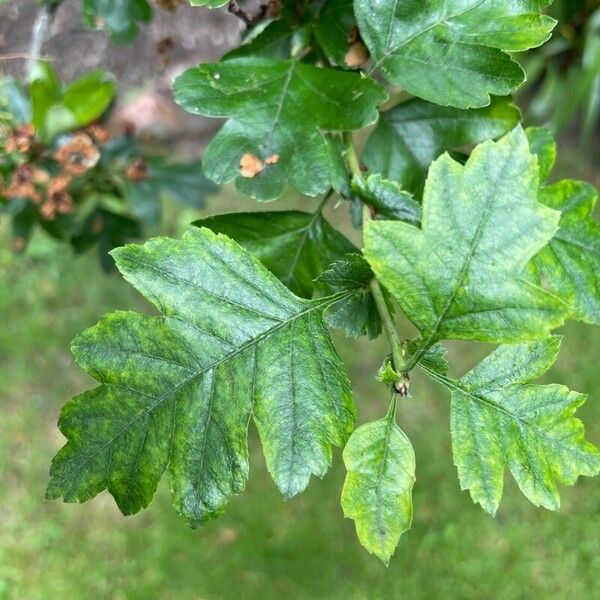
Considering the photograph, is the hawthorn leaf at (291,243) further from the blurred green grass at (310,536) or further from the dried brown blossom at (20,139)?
the blurred green grass at (310,536)

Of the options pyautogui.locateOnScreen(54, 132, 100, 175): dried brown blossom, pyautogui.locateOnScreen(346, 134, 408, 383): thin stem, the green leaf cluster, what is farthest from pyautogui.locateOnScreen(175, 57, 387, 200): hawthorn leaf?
pyautogui.locateOnScreen(54, 132, 100, 175): dried brown blossom

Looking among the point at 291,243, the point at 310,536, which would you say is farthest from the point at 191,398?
the point at 310,536

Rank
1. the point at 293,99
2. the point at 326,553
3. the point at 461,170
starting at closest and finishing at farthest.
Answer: the point at 461,170 → the point at 293,99 → the point at 326,553

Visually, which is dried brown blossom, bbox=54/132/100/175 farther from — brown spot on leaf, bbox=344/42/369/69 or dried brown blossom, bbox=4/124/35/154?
brown spot on leaf, bbox=344/42/369/69

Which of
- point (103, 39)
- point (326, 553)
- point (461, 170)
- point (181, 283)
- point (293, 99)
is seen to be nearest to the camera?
point (461, 170)

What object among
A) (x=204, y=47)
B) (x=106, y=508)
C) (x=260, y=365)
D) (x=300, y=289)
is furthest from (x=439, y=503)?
(x=204, y=47)

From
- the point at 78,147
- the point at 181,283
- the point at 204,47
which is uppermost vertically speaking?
the point at 181,283

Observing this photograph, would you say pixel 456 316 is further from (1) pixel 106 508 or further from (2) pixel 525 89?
(2) pixel 525 89

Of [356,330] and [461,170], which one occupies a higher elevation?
[461,170]
